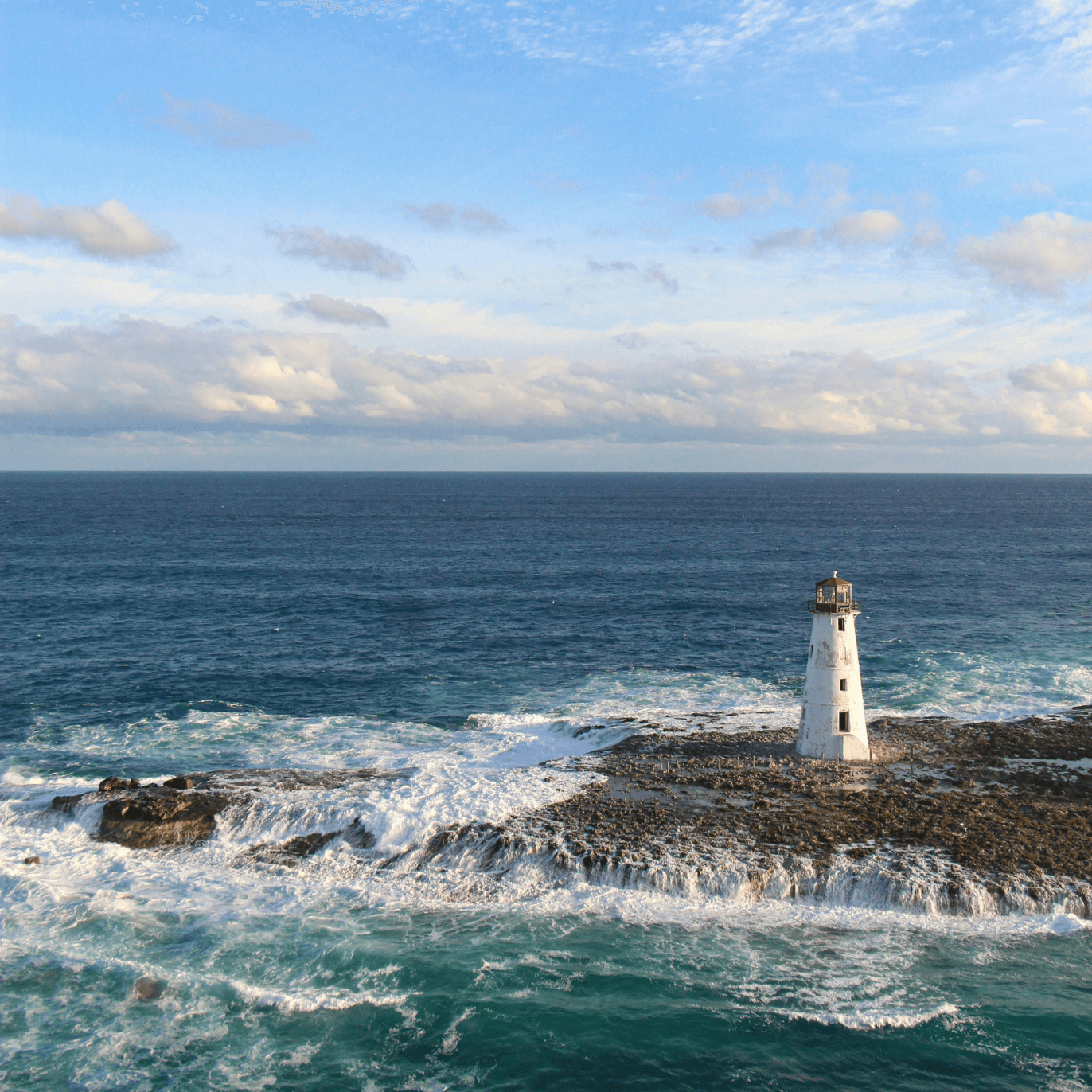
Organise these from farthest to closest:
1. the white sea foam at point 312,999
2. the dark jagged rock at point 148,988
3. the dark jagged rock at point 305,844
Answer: the dark jagged rock at point 305,844, the dark jagged rock at point 148,988, the white sea foam at point 312,999

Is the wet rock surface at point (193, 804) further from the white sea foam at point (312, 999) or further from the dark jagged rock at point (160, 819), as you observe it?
the white sea foam at point (312, 999)

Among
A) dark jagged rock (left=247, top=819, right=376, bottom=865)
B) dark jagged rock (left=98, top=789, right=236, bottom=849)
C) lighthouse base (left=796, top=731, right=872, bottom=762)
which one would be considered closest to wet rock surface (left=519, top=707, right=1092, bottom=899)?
lighthouse base (left=796, top=731, right=872, bottom=762)

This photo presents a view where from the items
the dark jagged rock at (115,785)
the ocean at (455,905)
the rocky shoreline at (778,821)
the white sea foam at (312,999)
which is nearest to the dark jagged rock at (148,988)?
the ocean at (455,905)

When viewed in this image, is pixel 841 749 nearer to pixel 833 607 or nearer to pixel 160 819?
pixel 833 607

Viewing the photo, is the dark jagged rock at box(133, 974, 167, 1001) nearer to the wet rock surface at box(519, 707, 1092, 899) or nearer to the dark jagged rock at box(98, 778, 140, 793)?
the dark jagged rock at box(98, 778, 140, 793)

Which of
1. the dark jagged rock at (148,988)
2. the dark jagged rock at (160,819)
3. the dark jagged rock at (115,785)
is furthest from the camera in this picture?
the dark jagged rock at (115,785)

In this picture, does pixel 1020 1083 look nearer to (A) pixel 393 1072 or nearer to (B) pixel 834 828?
(B) pixel 834 828
